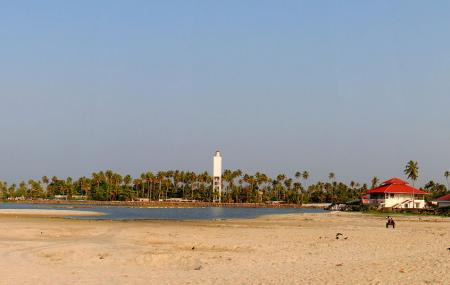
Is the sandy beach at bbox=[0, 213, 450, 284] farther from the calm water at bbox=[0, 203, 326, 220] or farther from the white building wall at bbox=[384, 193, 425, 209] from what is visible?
the white building wall at bbox=[384, 193, 425, 209]

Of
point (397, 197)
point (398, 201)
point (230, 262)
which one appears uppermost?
point (397, 197)

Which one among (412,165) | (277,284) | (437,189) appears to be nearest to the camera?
(277,284)

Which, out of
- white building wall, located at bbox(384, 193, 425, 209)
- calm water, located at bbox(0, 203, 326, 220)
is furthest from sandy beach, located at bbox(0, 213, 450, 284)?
white building wall, located at bbox(384, 193, 425, 209)

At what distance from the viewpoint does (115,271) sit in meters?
19.6

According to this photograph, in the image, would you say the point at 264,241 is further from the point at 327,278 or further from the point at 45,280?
the point at 45,280

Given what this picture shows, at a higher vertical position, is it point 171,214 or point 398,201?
point 398,201

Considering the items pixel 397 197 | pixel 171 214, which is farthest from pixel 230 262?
pixel 397 197

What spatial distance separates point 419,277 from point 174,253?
12232mm

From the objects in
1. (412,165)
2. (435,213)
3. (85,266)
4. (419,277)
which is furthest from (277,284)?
(412,165)

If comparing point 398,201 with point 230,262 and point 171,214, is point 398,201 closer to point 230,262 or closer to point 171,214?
point 171,214

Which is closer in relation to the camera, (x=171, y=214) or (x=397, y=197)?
(x=171, y=214)

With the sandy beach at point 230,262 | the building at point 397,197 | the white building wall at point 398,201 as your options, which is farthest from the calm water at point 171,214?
the sandy beach at point 230,262

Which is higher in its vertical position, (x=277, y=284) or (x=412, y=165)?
(x=412, y=165)

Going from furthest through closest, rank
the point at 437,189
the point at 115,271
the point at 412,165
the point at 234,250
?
1. the point at 437,189
2. the point at 412,165
3. the point at 234,250
4. the point at 115,271
